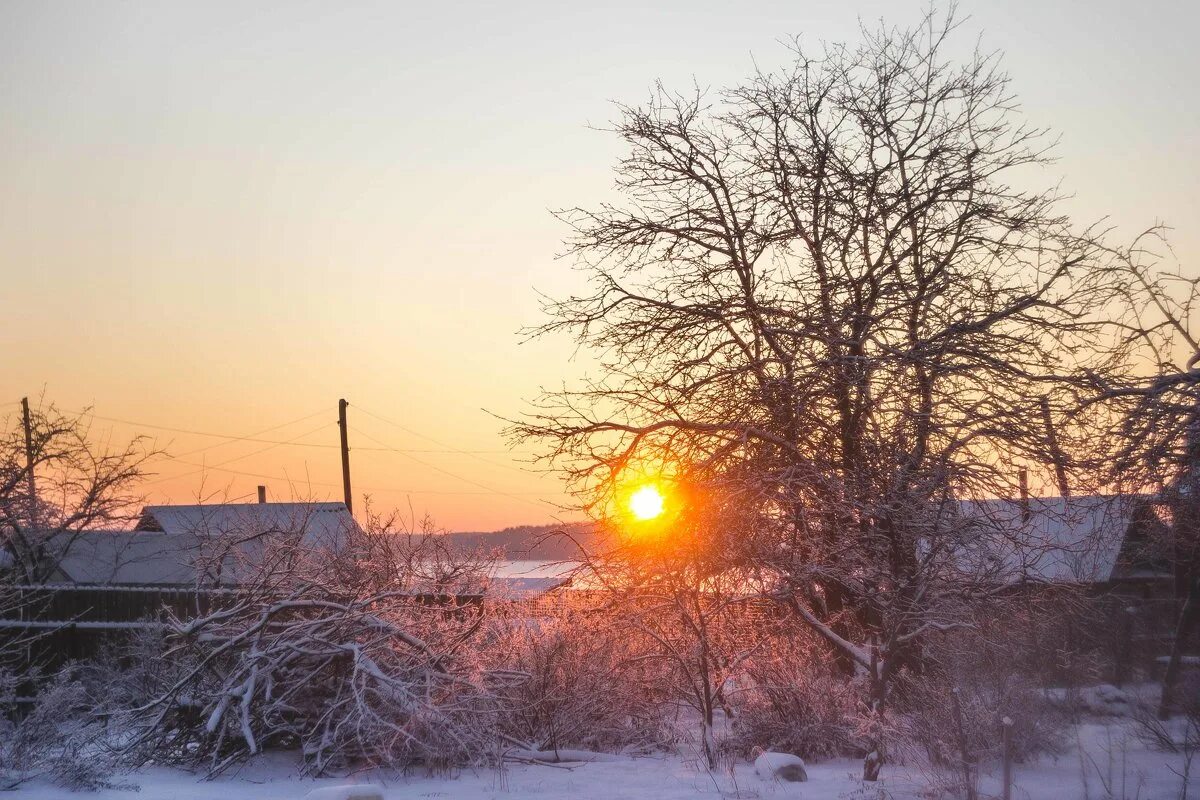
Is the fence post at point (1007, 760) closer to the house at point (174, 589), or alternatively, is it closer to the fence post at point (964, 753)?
the fence post at point (964, 753)

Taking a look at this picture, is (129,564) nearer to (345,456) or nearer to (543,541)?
(345,456)

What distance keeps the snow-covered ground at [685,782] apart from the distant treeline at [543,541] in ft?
8.35

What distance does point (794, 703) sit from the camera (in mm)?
12312

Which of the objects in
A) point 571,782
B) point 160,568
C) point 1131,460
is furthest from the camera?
point 160,568

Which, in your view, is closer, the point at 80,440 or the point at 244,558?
the point at 244,558

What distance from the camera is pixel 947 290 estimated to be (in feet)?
40.1

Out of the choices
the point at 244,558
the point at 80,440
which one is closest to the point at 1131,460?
the point at 244,558

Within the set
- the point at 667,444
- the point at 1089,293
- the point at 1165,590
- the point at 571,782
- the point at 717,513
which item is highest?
the point at 1089,293

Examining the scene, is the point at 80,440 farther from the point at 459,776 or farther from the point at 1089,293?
the point at 1089,293

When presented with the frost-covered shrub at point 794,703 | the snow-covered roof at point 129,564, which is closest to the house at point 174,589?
the frost-covered shrub at point 794,703

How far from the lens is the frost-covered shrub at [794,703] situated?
39.7ft

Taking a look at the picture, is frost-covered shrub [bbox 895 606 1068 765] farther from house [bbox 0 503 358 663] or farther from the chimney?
house [bbox 0 503 358 663]

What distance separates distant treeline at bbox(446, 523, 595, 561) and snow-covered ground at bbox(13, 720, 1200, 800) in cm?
254

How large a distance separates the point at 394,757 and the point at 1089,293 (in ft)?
28.6
